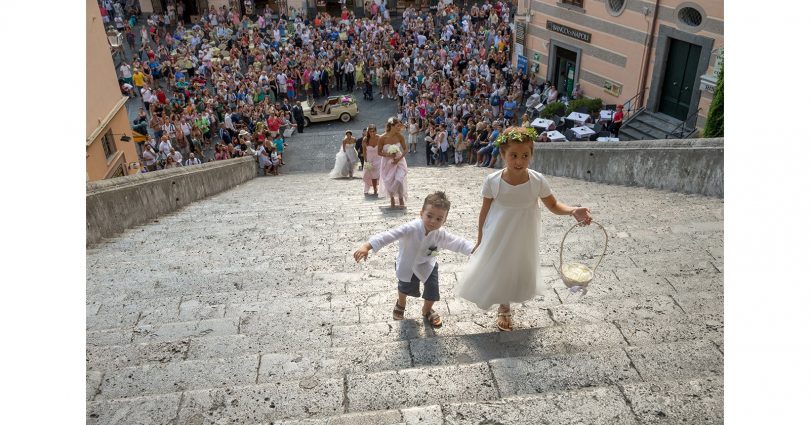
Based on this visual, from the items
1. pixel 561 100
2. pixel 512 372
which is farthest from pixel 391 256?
pixel 561 100

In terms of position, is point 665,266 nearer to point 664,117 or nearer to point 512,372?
point 512,372

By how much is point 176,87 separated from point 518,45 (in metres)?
12.2

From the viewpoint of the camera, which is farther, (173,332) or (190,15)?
(190,15)

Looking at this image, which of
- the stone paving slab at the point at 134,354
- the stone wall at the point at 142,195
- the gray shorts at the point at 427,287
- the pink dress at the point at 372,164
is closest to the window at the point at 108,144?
the stone wall at the point at 142,195

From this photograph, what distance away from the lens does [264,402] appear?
333 cm

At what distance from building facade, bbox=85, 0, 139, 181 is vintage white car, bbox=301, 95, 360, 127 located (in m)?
6.32

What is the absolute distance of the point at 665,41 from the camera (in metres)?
15.4

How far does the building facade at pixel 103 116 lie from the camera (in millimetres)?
12727

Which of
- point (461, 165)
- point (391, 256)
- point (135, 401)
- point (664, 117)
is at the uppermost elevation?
point (135, 401)

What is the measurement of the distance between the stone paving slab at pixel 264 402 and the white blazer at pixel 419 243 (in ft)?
3.86

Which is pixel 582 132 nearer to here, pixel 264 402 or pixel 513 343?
pixel 513 343

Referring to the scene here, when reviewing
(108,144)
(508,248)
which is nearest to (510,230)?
(508,248)

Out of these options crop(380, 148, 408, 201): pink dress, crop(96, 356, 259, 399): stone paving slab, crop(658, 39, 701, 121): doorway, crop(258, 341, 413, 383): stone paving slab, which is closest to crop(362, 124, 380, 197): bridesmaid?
crop(380, 148, 408, 201): pink dress

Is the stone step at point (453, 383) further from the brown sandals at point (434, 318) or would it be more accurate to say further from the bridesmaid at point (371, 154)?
the bridesmaid at point (371, 154)
